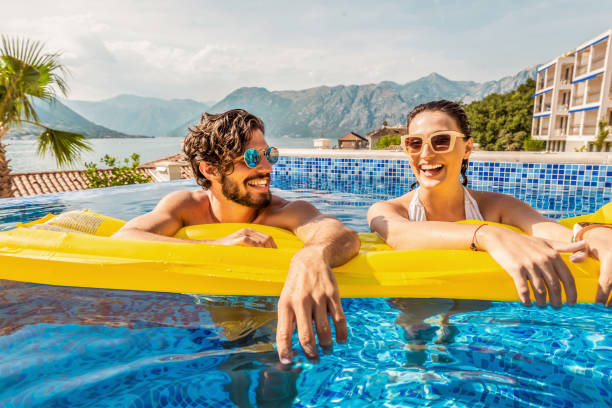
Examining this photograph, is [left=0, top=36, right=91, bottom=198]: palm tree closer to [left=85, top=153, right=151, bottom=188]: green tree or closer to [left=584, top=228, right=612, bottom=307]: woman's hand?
[left=85, top=153, right=151, bottom=188]: green tree

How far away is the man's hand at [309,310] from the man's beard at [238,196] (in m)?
1.13

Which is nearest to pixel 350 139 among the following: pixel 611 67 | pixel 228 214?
pixel 611 67

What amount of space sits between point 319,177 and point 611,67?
3221 centimetres

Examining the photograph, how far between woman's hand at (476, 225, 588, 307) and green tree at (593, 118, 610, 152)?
3339cm

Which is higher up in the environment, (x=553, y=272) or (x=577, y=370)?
(x=553, y=272)

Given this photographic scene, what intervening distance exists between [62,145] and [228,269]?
7103 millimetres

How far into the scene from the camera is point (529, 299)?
1394 millimetres

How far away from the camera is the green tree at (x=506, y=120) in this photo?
43.6m

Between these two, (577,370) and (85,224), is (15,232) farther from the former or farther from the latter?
(577,370)

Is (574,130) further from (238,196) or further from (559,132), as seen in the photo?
(238,196)

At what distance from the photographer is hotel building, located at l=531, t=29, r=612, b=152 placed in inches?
1156

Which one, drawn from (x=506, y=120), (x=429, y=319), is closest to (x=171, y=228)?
(x=429, y=319)

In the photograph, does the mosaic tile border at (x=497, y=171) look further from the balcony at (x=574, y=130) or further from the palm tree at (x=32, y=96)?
the balcony at (x=574, y=130)

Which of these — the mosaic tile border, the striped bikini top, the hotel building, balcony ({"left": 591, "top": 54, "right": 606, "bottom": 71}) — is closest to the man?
the striped bikini top
